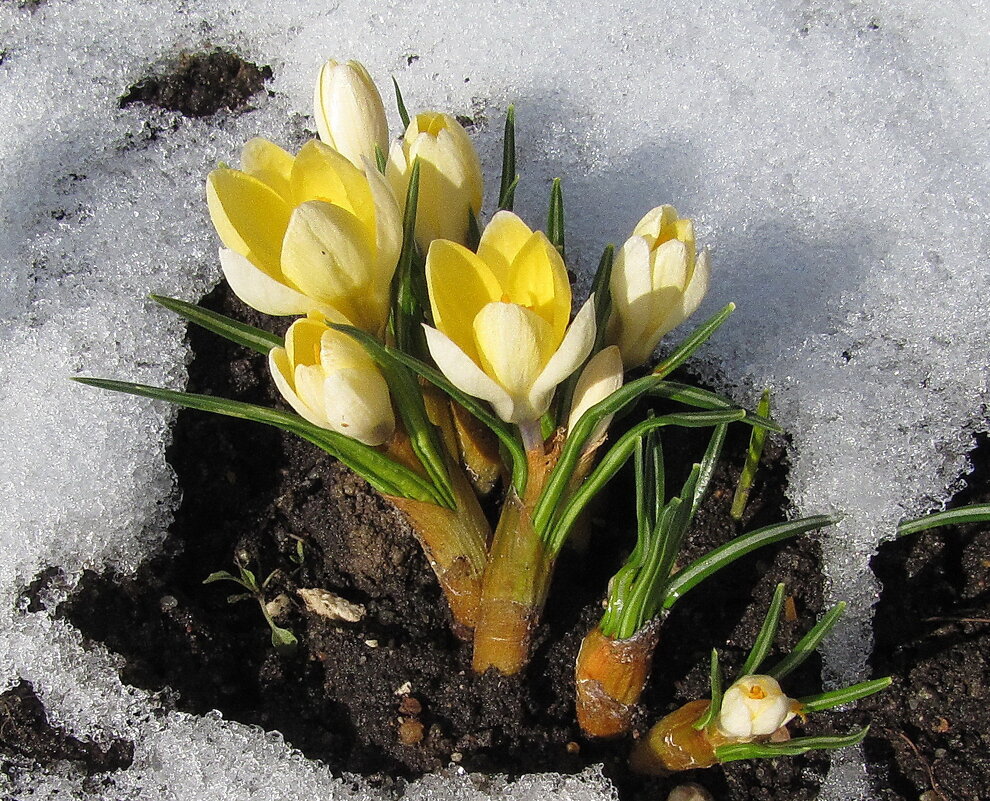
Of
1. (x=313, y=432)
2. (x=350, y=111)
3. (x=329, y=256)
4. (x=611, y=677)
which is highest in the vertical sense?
(x=350, y=111)

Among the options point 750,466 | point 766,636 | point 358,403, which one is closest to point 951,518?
point 750,466

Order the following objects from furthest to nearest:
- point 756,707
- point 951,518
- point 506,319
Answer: point 951,518 < point 756,707 < point 506,319

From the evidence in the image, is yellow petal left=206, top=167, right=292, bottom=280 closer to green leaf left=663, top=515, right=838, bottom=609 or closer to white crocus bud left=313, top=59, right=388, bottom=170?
white crocus bud left=313, top=59, right=388, bottom=170

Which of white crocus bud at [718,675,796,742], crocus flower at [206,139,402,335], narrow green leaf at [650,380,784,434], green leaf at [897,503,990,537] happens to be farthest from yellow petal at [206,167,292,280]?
green leaf at [897,503,990,537]

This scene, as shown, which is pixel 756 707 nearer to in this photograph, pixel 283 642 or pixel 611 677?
pixel 611 677

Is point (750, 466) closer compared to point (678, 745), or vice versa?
point (678, 745)

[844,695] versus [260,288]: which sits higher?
[260,288]
